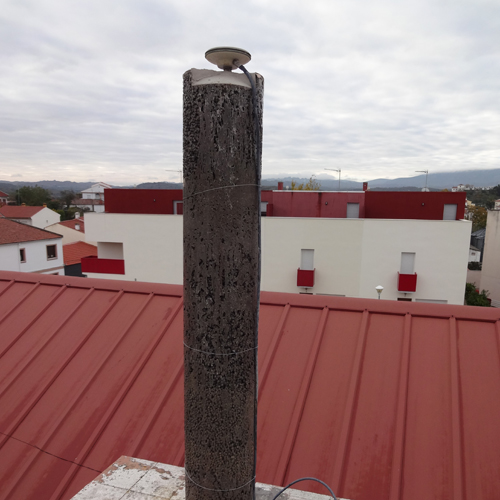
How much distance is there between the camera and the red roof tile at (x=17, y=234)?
35.1 m

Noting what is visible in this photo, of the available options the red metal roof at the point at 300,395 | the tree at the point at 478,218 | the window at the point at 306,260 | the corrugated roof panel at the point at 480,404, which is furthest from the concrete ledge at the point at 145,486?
the tree at the point at 478,218

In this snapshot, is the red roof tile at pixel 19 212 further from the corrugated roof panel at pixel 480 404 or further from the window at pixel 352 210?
the corrugated roof panel at pixel 480 404

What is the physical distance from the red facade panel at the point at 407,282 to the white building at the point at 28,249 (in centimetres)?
3079

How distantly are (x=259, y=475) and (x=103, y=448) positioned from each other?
1725 millimetres

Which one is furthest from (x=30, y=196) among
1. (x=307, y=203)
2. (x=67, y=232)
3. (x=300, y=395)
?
(x=300, y=395)

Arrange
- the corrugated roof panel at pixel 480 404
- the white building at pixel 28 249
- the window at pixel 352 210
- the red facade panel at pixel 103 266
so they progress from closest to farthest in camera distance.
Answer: the corrugated roof panel at pixel 480 404, the red facade panel at pixel 103 266, the window at pixel 352 210, the white building at pixel 28 249

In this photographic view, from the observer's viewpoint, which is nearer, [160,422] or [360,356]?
[160,422]

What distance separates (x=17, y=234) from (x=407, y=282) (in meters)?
32.8

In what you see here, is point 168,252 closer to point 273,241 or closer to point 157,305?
point 273,241

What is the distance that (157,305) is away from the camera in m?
6.35

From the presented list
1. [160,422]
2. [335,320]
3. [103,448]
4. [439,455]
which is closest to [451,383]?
[439,455]

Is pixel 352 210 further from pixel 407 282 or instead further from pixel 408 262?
pixel 407 282

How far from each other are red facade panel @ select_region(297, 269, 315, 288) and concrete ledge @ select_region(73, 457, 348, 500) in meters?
21.1

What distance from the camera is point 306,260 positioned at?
2403 cm
